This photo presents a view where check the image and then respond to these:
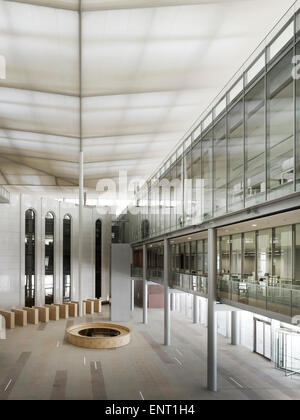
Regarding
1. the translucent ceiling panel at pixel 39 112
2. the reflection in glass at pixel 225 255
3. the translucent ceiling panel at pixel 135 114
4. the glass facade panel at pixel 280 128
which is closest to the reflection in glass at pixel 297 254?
the glass facade panel at pixel 280 128

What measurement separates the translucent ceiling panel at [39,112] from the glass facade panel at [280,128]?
7.83 metres

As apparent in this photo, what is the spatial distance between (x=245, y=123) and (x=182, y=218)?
7.51 meters

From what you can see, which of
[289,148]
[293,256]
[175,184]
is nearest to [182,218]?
[175,184]

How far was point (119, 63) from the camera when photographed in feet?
40.1

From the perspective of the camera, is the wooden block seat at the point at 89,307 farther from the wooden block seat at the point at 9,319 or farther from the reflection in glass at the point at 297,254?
the reflection in glass at the point at 297,254

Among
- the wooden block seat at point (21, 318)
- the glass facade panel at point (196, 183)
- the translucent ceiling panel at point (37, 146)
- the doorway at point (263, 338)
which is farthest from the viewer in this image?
the wooden block seat at point (21, 318)

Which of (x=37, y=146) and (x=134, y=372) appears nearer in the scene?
(x=134, y=372)

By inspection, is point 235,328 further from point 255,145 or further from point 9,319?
point 9,319

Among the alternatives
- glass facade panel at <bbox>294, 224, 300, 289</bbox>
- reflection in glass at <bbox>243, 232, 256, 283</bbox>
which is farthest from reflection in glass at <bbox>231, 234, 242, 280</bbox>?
glass facade panel at <bbox>294, 224, 300, 289</bbox>

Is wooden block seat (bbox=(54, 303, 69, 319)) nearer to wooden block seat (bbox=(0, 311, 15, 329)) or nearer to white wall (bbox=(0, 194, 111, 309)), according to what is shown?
white wall (bbox=(0, 194, 111, 309))

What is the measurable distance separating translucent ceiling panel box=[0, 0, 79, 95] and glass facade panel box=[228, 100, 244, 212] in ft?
17.4

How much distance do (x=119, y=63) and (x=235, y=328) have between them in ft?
45.2

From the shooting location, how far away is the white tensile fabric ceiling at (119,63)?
32.2ft

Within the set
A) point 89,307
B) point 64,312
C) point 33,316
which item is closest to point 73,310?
point 64,312
